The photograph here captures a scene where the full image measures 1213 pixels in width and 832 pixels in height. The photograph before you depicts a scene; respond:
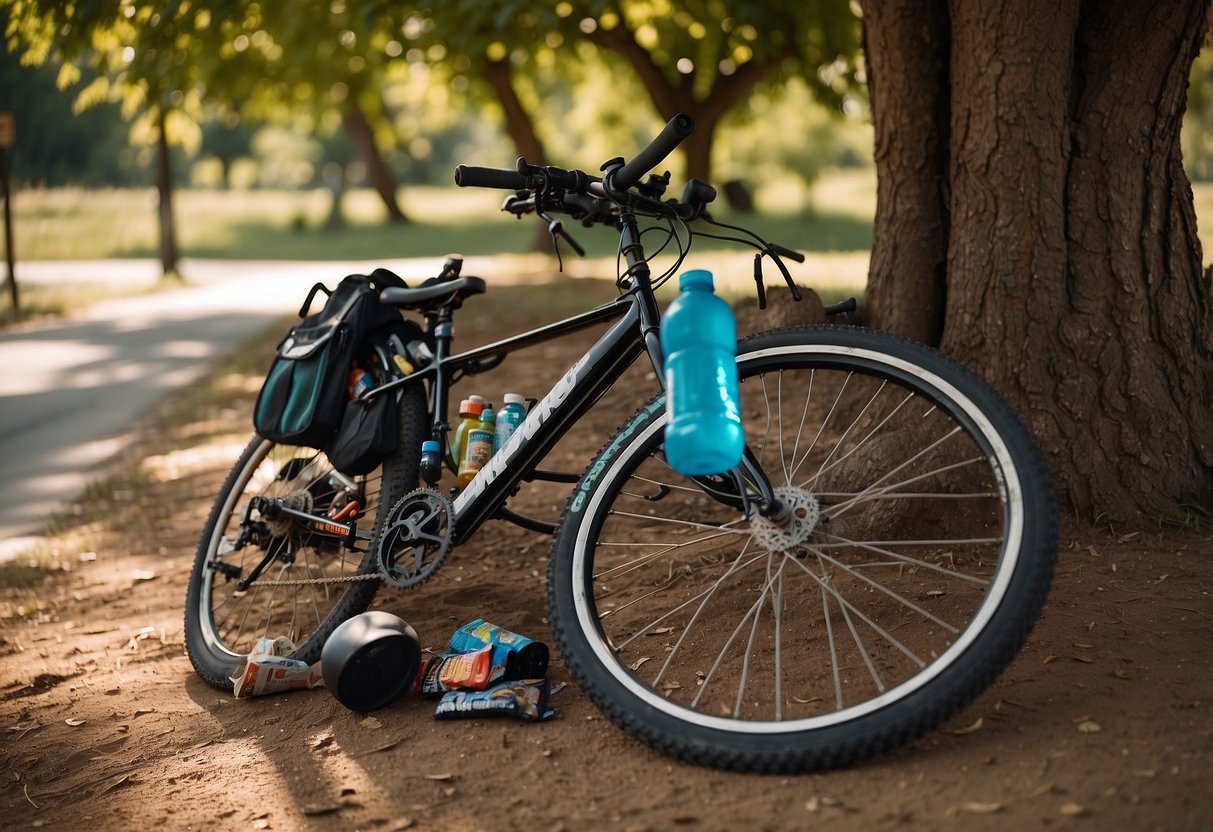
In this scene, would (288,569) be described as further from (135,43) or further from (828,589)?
(135,43)

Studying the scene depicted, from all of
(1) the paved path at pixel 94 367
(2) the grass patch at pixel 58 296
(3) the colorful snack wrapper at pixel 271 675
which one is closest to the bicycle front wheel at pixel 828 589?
(3) the colorful snack wrapper at pixel 271 675

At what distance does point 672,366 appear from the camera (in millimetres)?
2506

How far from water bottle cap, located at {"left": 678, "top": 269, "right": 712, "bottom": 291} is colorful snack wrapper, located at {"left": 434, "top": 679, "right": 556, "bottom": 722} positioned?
47.9 inches

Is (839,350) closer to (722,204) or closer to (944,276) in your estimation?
(944,276)

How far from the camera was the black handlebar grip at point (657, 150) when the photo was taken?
263 cm

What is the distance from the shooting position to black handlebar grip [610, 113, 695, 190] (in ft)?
8.64

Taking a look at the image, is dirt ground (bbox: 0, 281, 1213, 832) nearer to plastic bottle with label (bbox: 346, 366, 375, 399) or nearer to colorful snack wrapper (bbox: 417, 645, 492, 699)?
colorful snack wrapper (bbox: 417, 645, 492, 699)

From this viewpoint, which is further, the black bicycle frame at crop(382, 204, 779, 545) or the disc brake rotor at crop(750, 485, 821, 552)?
the black bicycle frame at crop(382, 204, 779, 545)

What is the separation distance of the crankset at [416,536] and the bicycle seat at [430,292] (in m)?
0.72

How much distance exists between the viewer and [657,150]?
2.67m

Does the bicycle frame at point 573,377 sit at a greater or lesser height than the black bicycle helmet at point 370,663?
greater

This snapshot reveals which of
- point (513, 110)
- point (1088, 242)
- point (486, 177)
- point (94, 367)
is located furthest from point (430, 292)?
point (513, 110)

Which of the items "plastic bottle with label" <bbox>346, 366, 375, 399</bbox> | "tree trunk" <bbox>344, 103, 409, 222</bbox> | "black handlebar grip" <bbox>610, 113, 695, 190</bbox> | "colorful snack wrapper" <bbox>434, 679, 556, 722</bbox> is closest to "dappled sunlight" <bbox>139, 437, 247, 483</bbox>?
"plastic bottle with label" <bbox>346, 366, 375, 399</bbox>

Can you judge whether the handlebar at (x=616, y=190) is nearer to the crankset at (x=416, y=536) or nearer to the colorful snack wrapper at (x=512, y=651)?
the crankset at (x=416, y=536)
